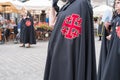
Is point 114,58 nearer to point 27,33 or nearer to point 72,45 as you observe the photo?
point 72,45

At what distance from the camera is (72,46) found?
3555 millimetres

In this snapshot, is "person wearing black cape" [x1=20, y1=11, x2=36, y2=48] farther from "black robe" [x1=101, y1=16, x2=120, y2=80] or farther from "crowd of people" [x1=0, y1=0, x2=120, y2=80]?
"crowd of people" [x1=0, y1=0, x2=120, y2=80]

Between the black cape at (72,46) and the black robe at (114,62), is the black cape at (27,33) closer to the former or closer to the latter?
the black robe at (114,62)

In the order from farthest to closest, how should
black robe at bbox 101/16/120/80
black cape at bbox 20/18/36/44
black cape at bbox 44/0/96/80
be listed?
black cape at bbox 20/18/36/44, black robe at bbox 101/16/120/80, black cape at bbox 44/0/96/80

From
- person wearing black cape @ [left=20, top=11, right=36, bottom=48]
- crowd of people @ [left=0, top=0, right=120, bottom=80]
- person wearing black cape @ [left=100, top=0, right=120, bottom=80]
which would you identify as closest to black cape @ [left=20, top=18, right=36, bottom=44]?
person wearing black cape @ [left=20, top=11, right=36, bottom=48]

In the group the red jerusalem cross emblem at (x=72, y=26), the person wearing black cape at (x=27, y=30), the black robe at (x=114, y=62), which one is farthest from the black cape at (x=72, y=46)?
the person wearing black cape at (x=27, y=30)

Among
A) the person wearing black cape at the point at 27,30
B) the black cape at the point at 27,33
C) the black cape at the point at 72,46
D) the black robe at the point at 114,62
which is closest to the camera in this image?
the black cape at the point at 72,46

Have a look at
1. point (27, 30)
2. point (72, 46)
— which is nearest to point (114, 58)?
point (72, 46)

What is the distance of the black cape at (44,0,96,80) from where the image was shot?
355 cm

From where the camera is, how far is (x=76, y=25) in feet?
11.7

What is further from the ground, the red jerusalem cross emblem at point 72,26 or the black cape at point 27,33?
the red jerusalem cross emblem at point 72,26

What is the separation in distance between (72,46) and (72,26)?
190 mm

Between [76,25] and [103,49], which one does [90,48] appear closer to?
[76,25]

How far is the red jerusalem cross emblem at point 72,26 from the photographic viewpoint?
11.7 ft
